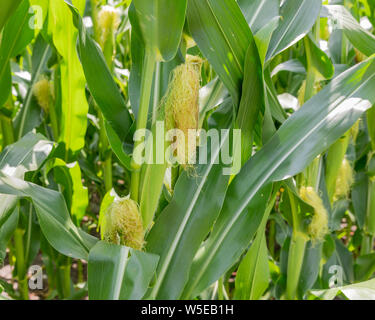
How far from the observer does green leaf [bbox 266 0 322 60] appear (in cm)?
95

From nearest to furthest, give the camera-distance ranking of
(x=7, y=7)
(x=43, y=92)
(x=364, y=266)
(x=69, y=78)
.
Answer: (x=7, y=7), (x=69, y=78), (x=43, y=92), (x=364, y=266)

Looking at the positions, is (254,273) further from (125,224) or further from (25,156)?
(25,156)

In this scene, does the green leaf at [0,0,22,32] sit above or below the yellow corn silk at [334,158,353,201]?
above

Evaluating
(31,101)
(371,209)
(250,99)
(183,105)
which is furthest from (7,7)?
(371,209)

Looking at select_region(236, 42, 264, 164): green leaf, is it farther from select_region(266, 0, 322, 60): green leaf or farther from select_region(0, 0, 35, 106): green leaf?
select_region(0, 0, 35, 106): green leaf

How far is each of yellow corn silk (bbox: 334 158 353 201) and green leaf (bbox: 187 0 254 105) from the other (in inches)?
26.2

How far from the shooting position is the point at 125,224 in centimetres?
83

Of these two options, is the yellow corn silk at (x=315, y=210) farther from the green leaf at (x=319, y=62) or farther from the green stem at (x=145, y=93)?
the green stem at (x=145, y=93)

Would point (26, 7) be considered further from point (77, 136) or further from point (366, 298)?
point (366, 298)

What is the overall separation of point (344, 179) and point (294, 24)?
0.64 metres

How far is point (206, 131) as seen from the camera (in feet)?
3.31

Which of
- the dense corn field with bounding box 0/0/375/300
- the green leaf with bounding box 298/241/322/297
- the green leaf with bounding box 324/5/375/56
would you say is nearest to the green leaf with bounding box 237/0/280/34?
the dense corn field with bounding box 0/0/375/300

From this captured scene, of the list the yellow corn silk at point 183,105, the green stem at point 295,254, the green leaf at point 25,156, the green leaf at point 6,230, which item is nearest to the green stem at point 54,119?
the green leaf at point 25,156

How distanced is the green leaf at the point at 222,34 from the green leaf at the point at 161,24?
8 cm
